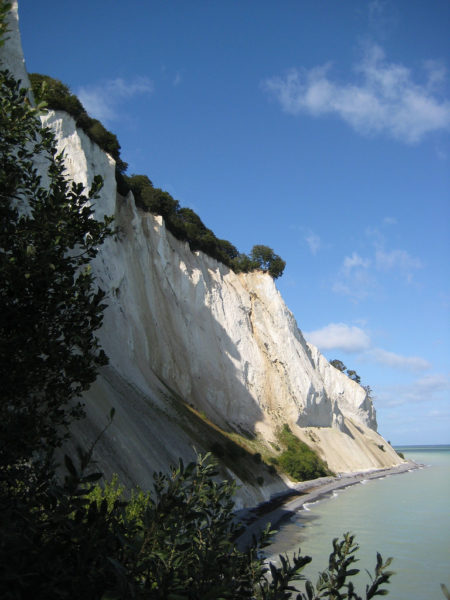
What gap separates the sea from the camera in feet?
51.1

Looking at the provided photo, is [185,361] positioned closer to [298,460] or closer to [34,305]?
[298,460]

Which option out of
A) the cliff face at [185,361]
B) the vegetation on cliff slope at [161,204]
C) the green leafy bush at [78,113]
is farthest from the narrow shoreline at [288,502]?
the green leafy bush at [78,113]

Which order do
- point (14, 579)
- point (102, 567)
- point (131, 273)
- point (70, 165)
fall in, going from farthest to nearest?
point (131, 273) < point (70, 165) < point (102, 567) < point (14, 579)

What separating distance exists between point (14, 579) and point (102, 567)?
1.82 ft

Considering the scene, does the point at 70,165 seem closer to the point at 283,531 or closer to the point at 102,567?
the point at 283,531

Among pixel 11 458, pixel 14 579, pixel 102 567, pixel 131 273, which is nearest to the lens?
pixel 14 579

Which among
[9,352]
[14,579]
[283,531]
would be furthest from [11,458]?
[283,531]

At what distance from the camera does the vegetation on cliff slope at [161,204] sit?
31.2 metres

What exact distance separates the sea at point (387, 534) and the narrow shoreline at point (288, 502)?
662mm

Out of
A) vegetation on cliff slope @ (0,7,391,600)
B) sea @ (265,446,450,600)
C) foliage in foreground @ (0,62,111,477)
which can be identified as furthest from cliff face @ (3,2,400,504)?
vegetation on cliff slope @ (0,7,391,600)

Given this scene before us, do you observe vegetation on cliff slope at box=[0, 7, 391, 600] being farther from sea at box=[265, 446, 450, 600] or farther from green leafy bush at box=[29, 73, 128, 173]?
green leafy bush at box=[29, 73, 128, 173]

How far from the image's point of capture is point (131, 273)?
34.2 metres

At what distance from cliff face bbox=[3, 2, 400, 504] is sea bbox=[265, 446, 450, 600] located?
5.18m

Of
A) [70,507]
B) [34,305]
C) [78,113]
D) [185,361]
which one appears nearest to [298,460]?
Result: [185,361]
